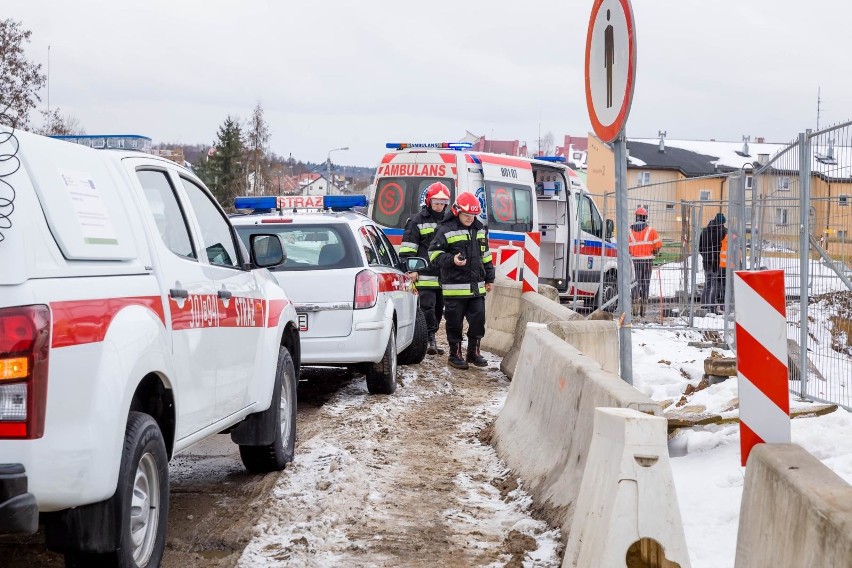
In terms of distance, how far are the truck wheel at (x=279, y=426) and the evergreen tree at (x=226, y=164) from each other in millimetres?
79260

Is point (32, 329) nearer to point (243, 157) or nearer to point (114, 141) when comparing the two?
point (114, 141)

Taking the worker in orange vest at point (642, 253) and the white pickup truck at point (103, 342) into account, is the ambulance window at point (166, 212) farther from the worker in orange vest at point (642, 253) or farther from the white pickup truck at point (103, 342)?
the worker in orange vest at point (642, 253)

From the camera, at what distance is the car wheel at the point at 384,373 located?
999 centimetres

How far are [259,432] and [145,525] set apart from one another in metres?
2.08

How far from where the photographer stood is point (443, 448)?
786cm

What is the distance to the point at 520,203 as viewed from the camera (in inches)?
818

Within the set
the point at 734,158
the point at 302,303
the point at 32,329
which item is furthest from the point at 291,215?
the point at 734,158

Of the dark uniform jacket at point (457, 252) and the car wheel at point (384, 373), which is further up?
the dark uniform jacket at point (457, 252)

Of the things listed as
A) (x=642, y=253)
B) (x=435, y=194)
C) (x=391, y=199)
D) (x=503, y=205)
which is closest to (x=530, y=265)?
(x=435, y=194)

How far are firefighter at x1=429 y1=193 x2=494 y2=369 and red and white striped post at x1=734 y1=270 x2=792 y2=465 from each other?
8.13 meters

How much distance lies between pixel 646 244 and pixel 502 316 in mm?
3264

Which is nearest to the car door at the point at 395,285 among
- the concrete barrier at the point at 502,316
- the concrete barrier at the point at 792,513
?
the concrete barrier at the point at 502,316

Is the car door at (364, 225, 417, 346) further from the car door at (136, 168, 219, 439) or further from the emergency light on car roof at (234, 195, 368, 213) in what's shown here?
the car door at (136, 168, 219, 439)

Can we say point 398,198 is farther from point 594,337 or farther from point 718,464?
point 718,464
